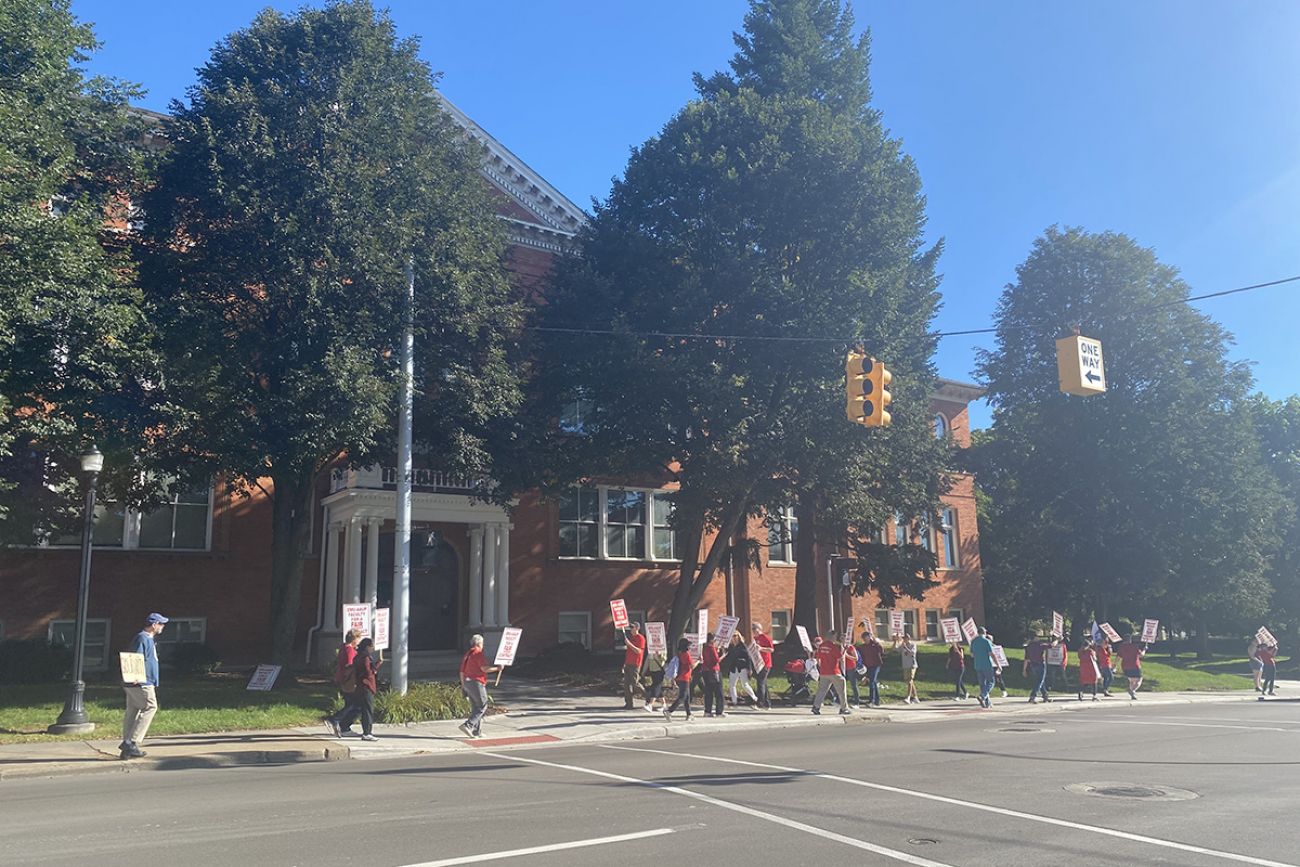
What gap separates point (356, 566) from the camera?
2533cm

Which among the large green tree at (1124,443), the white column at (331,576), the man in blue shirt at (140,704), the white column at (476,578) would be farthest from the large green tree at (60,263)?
the large green tree at (1124,443)

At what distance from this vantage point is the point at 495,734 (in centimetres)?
1638

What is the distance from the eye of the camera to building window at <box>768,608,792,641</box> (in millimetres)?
36781

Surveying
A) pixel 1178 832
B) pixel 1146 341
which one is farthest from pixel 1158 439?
pixel 1178 832

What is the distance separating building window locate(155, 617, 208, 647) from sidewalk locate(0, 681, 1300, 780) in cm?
854

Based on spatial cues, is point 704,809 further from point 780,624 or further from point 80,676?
point 780,624

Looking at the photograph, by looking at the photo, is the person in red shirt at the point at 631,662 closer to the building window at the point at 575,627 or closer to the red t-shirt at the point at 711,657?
the red t-shirt at the point at 711,657

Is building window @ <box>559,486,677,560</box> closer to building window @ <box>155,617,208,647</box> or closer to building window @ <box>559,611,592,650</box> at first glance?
building window @ <box>559,611,592,650</box>

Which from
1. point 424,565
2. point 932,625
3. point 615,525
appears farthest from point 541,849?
point 932,625

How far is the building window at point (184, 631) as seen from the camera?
25.2 m

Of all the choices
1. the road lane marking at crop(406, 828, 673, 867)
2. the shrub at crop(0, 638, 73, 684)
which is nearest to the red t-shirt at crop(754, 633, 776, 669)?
the road lane marking at crop(406, 828, 673, 867)

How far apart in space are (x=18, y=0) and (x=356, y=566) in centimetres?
1448

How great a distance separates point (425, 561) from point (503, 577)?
2830mm

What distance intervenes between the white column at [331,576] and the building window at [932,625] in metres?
26.3
